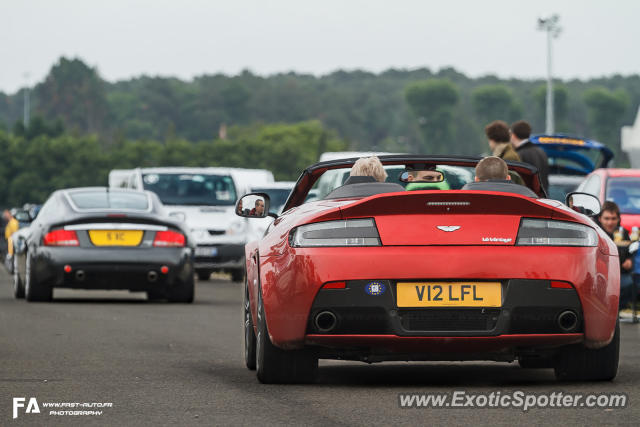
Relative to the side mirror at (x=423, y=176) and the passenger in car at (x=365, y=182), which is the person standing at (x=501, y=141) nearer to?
the side mirror at (x=423, y=176)

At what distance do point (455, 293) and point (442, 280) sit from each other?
0.09 meters

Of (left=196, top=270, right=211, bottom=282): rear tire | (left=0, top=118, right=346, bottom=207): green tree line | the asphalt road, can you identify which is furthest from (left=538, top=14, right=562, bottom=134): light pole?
(left=0, top=118, right=346, bottom=207): green tree line

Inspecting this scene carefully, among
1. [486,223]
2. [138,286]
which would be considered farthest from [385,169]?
[138,286]

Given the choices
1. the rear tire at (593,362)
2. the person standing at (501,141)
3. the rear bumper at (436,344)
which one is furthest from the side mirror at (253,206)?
the person standing at (501,141)

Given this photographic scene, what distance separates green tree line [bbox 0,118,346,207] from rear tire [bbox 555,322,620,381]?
→ 166896 millimetres

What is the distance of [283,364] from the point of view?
8180 millimetres

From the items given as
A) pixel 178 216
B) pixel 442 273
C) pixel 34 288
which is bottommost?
pixel 34 288

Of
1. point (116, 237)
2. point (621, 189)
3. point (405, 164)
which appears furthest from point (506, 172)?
point (621, 189)

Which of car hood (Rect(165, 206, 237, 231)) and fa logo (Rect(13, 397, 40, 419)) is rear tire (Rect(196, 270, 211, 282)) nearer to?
car hood (Rect(165, 206, 237, 231))

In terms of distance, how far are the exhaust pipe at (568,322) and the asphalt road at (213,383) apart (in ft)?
1.05

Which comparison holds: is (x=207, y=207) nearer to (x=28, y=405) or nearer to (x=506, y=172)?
(x=506, y=172)

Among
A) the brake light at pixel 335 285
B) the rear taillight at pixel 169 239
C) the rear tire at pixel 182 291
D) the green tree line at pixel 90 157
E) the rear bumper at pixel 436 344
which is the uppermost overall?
the brake light at pixel 335 285

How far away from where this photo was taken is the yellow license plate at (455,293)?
7.65 metres

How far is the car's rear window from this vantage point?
1772 cm
